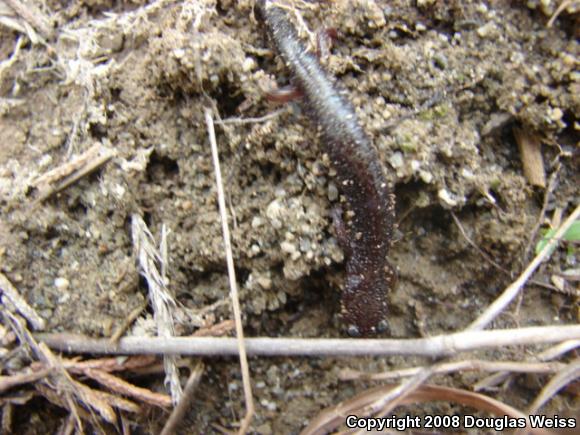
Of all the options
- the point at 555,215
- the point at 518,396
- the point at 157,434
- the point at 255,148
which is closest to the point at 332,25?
the point at 255,148

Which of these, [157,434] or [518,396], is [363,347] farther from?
[157,434]

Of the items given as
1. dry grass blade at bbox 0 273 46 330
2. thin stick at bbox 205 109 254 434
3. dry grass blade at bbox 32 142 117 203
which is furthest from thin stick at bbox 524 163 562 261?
dry grass blade at bbox 0 273 46 330

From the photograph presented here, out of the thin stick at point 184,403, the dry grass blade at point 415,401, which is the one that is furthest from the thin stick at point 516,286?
the thin stick at point 184,403

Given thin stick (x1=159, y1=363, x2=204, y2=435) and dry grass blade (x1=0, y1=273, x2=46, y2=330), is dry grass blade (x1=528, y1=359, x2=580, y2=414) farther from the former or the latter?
dry grass blade (x1=0, y1=273, x2=46, y2=330)

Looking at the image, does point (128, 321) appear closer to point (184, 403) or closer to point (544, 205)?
point (184, 403)

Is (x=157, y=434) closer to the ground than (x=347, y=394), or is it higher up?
closer to the ground

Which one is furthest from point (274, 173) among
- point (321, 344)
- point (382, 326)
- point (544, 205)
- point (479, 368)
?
point (544, 205)
